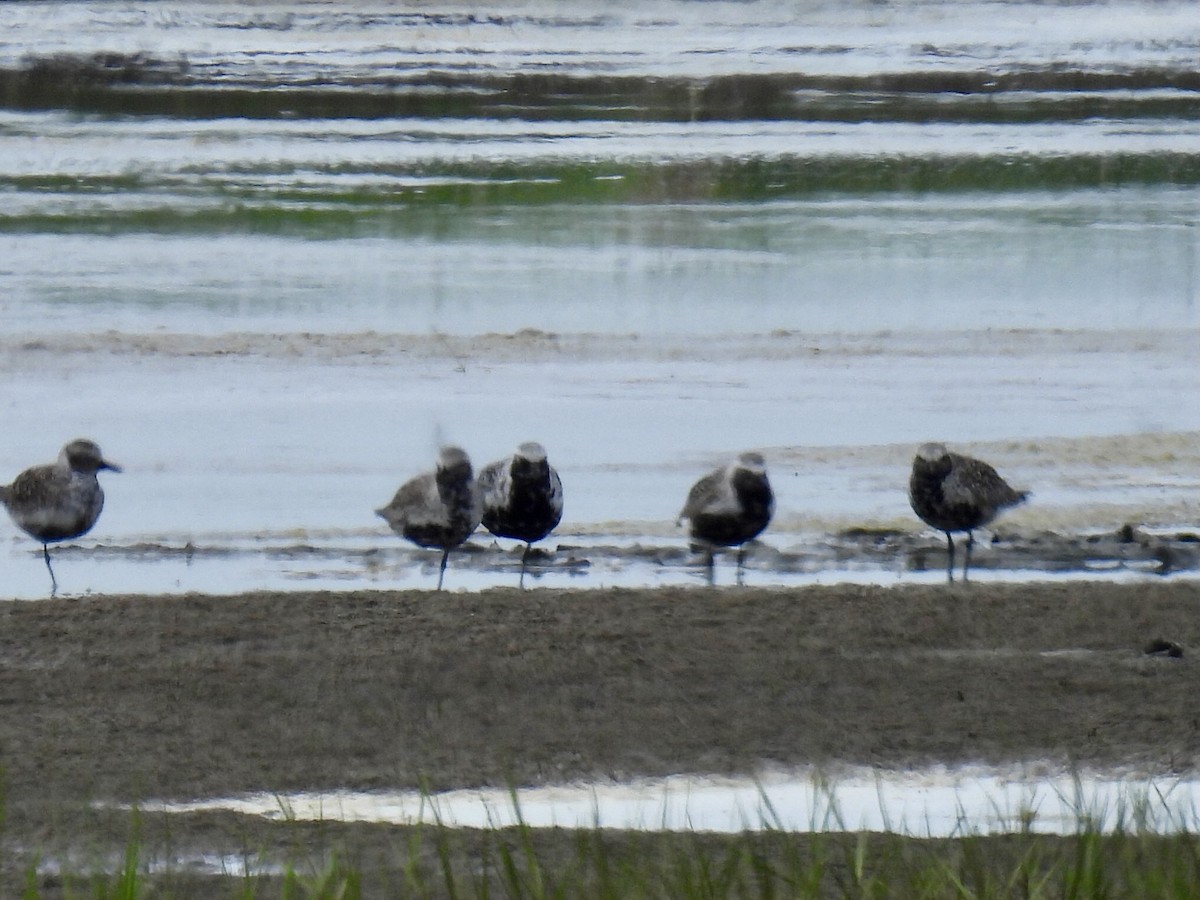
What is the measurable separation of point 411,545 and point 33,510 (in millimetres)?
1675

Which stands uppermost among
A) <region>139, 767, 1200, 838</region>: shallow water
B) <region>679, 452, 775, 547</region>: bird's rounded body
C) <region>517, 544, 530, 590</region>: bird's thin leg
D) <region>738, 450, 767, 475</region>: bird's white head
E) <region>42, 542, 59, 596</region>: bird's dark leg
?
<region>738, 450, 767, 475</region>: bird's white head

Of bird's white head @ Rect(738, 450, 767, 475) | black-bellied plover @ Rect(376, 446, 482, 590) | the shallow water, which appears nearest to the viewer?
the shallow water

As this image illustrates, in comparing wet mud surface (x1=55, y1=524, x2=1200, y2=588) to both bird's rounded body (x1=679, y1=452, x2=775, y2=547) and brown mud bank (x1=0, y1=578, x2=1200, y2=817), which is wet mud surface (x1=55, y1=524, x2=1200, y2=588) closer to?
bird's rounded body (x1=679, y1=452, x2=775, y2=547)

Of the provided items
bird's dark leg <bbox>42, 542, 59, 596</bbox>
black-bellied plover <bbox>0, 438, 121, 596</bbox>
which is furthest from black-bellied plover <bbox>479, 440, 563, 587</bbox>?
bird's dark leg <bbox>42, 542, 59, 596</bbox>

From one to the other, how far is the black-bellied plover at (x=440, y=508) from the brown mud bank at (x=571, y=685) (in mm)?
1188

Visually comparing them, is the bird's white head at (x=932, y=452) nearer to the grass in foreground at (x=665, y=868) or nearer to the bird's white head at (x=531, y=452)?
the bird's white head at (x=531, y=452)

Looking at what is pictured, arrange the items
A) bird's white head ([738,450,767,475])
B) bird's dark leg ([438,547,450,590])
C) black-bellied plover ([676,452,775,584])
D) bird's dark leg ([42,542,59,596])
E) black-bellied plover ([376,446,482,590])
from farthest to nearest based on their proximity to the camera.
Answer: bird's white head ([738,450,767,475]) → black-bellied plover ([676,452,775,584]) → black-bellied plover ([376,446,482,590]) → bird's dark leg ([438,547,450,590]) → bird's dark leg ([42,542,59,596])

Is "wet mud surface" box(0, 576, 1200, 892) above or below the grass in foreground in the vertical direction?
below

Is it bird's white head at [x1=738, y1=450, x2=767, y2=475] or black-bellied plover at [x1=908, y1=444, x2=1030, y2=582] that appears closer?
black-bellied plover at [x1=908, y1=444, x2=1030, y2=582]

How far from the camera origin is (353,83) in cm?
2367

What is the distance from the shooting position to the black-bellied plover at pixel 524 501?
9.02 metres

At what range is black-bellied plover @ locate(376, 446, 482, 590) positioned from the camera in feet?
28.9

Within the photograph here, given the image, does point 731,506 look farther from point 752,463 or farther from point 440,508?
point 440,508

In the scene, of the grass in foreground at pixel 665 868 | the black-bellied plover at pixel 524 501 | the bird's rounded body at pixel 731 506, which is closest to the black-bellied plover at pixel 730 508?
the bird's rounded body at pixel 731 506
